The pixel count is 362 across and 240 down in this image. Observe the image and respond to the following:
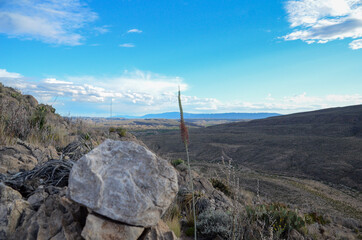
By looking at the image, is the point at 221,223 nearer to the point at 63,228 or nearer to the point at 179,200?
the point at 179,200

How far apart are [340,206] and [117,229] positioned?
21.4 meters

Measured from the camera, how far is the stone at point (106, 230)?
2395 millimetres

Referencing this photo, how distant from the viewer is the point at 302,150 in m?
39.4

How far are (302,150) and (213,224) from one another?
39.7 metres

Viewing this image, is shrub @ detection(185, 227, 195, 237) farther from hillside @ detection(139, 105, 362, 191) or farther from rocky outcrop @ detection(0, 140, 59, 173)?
hillside @ detection(139, 105, 362, 191)

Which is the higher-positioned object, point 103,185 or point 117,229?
point 103,185

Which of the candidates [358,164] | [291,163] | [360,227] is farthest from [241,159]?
[360,227]

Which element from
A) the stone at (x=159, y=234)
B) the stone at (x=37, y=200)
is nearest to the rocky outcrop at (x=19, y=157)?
the stone at (x=37, y=200)

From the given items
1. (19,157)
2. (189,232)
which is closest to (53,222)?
(189,232)

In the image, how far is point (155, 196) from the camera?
2.71 metres

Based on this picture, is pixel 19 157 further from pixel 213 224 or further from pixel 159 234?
pixel 213 224

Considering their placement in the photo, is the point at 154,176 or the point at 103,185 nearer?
the point at 103,185

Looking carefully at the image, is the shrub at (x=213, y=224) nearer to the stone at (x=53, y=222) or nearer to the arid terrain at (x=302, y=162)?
the arid terrain at (x=302, y=162)

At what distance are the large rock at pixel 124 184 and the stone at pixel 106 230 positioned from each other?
0.34ft
